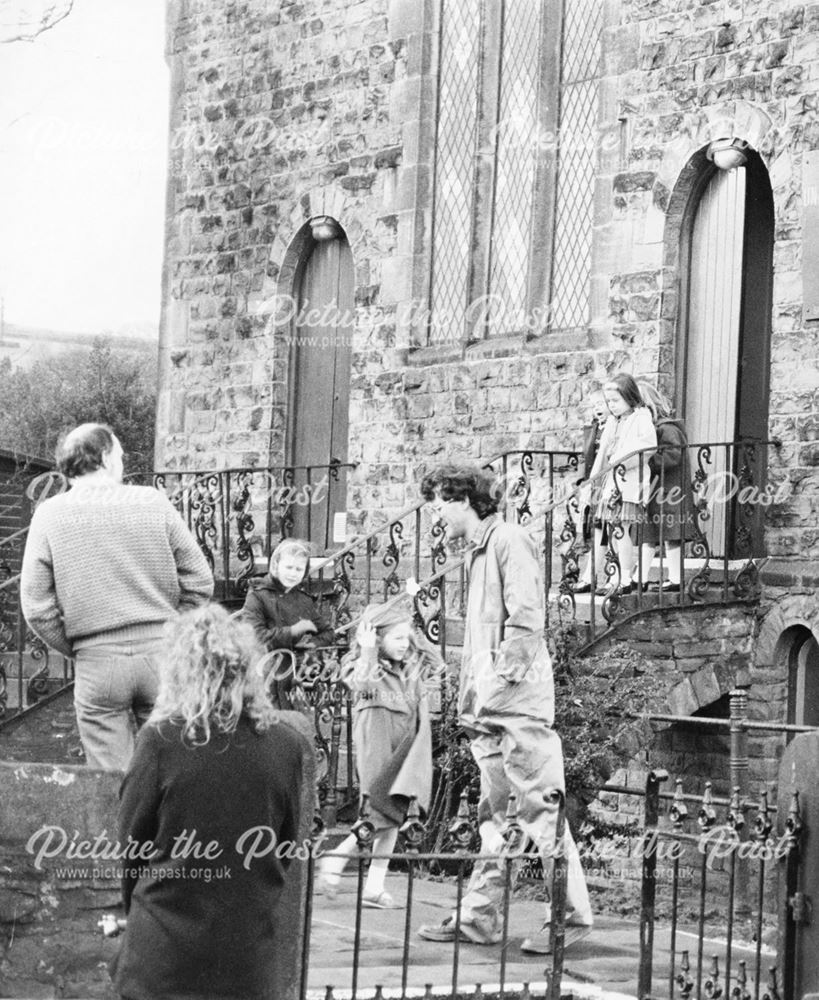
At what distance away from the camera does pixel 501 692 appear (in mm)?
7574

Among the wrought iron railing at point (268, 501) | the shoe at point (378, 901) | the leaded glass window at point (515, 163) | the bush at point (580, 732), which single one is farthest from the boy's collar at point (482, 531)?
the wrought iron railing at point (268, 501)

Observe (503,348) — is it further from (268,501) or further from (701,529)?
(701,529)

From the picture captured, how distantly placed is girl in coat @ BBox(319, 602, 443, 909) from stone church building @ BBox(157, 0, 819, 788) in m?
3.06

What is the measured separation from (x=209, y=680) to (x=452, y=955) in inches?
114

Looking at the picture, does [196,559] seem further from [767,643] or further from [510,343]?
[510,343]

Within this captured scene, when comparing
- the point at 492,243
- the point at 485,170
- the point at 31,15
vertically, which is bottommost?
the point at 492,243

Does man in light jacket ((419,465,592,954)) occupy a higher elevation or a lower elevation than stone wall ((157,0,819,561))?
lower

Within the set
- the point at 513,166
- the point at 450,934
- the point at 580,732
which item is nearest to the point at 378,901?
the point at 450,934

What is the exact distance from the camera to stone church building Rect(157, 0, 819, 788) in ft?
40.2

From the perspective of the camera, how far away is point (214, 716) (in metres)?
5.09

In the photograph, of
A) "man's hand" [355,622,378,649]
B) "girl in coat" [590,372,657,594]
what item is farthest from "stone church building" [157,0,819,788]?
"man's hand" [355,622,378,649]

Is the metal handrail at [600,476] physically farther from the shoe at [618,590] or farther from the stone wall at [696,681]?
the stone wall at [696,681]

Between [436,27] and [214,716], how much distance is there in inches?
426

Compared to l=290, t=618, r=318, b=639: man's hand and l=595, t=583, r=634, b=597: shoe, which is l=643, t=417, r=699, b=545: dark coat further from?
l=290, t=618, r=318, b=639: man's hand
